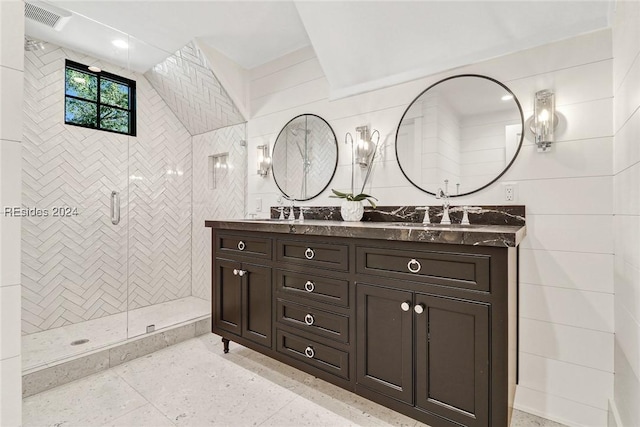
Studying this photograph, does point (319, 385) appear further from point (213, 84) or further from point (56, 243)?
point (213, 84)

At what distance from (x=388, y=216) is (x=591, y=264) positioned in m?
1.13

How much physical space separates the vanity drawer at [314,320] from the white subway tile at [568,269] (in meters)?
1.07

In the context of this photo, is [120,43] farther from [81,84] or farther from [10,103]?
[10,103]

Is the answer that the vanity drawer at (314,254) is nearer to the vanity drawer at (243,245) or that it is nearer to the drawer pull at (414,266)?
the vanity drawer at (243,245)

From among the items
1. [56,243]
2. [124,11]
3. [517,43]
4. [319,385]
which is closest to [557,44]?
[517,43]

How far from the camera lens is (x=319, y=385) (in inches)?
77.4

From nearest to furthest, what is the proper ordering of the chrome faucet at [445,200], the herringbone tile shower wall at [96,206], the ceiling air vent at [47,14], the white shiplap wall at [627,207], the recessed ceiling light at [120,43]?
the white shiplap wall at [627,207]
the chrome faucet at [445,200]
the ceiling air vent at [47,14]
the herringbone tile shower wall at [96,206]
the recessed ceiling light at [120,43]

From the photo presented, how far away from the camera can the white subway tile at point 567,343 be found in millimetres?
1532

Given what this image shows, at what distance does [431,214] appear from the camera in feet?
6.60

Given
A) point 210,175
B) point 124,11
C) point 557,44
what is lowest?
point 210,175

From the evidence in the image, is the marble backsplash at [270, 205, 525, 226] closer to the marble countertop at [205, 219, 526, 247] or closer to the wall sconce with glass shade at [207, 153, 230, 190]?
the marble countertop at [205, 219, 526, 247]

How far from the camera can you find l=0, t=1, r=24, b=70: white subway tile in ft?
2.38

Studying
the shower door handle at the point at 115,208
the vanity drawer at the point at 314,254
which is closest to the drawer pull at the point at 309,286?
the vanity drawer at the point at 314,254

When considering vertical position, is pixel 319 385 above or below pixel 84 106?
below
